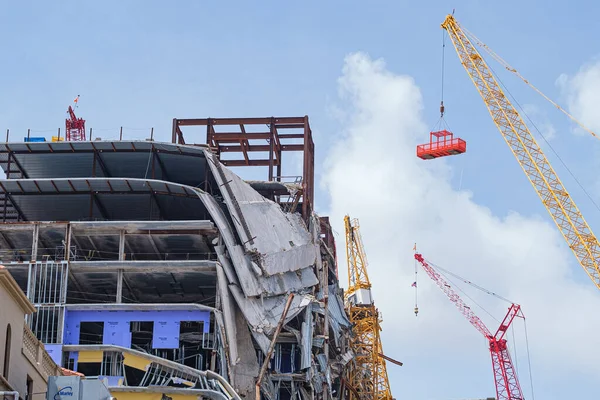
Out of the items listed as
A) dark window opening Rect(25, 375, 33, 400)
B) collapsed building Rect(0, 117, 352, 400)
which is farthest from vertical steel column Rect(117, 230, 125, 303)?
dark window opening Rect(25, 375, 33, 400)

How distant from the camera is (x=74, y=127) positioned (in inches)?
4331

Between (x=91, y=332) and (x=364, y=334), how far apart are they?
67.3 m

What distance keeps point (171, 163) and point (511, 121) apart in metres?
60.8

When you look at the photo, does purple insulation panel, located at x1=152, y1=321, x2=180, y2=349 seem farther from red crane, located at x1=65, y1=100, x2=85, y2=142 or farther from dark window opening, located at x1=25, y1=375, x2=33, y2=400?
dark window opening, located at x1=25, y1=375, x2=33, y2=400

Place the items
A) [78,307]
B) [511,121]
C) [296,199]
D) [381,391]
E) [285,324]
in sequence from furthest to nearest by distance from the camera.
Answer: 1. [381,391]
2. [511,121]
3. [296,199]
4. [285,324]
5. [78,307]

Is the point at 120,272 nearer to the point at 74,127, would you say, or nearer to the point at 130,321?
the point at 130,321

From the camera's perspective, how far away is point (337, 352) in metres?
120

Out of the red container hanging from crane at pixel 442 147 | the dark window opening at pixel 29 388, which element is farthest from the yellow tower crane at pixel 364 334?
the dark window opening at pixel 29 388

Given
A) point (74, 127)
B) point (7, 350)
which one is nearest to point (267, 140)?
point (74, 127)

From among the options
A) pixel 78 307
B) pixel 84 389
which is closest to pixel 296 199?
pixel 78 307

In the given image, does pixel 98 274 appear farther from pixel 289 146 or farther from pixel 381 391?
pixel 381 391

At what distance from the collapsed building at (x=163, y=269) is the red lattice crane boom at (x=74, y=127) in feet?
16.3

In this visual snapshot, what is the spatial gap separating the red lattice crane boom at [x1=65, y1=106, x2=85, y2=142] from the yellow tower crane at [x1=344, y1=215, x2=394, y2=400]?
50.8 metres

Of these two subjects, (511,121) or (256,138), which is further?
(511,121)
